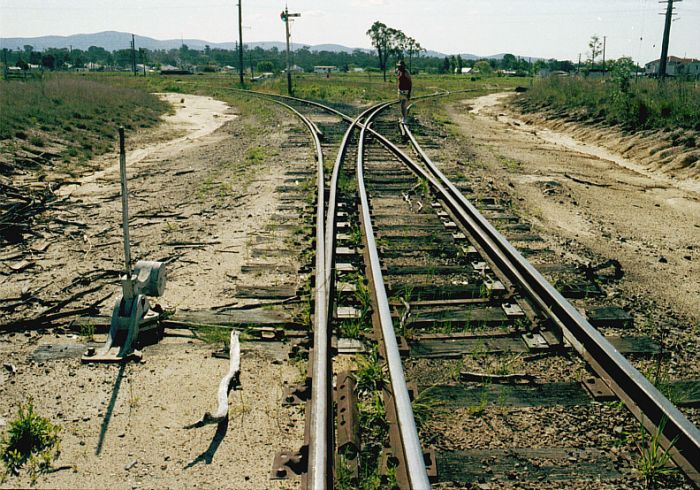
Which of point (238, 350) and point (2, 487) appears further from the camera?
point (238, 350)

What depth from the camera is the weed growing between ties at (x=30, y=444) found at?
3.32 m

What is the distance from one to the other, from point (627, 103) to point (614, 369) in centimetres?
1633

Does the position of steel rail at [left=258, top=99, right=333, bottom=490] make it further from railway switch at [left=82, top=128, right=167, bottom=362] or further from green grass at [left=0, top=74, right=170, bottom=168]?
green grass at [left=0, top=74, right=170, bottom=168]

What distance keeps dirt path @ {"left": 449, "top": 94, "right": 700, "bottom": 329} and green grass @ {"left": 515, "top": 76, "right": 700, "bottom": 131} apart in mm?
1477

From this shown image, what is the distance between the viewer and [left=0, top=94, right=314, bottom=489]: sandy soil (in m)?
3.38

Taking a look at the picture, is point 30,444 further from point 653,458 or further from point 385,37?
point 385,37

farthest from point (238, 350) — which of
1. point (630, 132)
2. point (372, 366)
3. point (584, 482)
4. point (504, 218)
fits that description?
point (630, 132)

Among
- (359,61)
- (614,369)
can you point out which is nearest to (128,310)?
(614,369)

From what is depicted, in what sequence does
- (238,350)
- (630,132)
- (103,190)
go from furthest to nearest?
(630,132) < (103,190) < (238,350)

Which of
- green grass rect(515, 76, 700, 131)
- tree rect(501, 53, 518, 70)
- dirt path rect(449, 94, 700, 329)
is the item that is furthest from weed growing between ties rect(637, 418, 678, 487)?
tree rect(501, 53, 518, 70)

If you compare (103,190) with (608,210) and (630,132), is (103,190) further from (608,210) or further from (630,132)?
(630,132)

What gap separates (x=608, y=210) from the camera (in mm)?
9406

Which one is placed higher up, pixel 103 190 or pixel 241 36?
pixel 241 36

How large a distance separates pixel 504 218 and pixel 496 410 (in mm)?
4639
